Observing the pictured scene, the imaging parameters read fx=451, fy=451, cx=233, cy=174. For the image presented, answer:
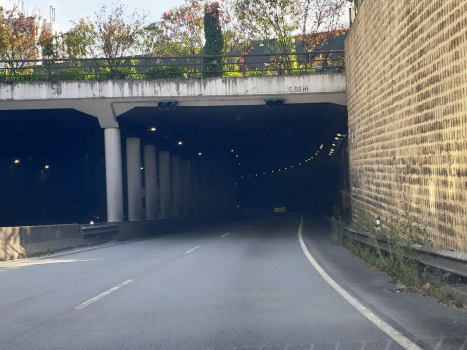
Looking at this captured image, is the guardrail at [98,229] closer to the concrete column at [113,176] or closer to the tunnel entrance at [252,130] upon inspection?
the concrete column at [113,176]

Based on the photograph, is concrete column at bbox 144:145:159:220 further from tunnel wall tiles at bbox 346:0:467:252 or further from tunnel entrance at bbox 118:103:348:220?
tunnel wall tiles at bbox 346:0:467:252

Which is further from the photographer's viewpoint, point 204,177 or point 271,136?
point 204,177

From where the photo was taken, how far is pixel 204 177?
4844 cm

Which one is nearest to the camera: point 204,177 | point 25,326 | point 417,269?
point 25,326

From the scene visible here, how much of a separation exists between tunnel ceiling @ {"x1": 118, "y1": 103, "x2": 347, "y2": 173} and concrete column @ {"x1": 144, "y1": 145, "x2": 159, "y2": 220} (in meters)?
1.05

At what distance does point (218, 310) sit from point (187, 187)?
36.0 m

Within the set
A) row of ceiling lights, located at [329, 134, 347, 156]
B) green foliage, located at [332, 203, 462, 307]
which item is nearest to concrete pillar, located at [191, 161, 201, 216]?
row of ceiling lights, located at [329, 134, 347, 156]

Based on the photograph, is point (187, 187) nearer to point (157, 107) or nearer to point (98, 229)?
point (157, 107)

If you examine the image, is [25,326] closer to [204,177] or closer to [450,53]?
[450,53]

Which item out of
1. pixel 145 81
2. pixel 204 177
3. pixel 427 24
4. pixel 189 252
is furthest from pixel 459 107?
pixel 204 177

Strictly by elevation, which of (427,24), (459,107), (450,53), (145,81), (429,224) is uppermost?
(145,81)

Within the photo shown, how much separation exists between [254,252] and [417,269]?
7095mm

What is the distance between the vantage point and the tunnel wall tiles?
7242mm

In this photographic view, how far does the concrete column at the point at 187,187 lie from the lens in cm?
4144
